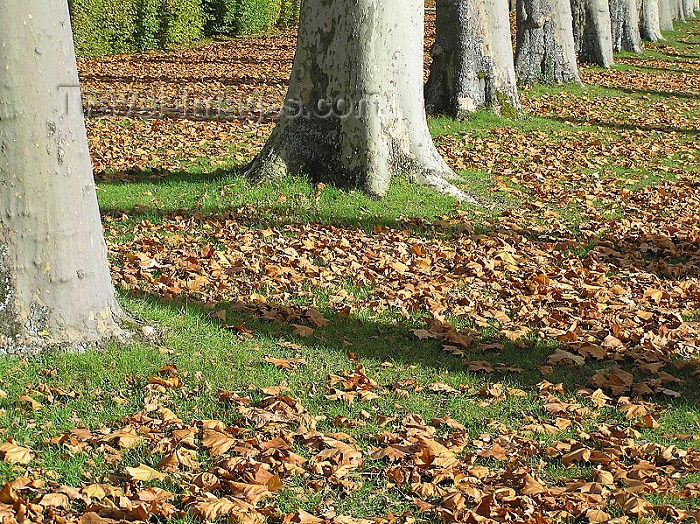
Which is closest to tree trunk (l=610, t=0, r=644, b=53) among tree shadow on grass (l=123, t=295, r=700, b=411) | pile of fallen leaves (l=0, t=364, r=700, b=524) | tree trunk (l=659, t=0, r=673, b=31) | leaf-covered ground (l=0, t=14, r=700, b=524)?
tree trunk (l=659, t=0, r=673, b=31)

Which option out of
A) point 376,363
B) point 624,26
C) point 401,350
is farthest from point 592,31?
point 376,363

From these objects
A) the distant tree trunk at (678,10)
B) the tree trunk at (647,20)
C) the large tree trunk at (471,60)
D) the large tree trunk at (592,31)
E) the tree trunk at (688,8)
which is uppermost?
the tree trunk at (688,8)

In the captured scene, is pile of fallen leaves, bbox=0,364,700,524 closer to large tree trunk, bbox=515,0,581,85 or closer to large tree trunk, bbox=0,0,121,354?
large tree trunk, bbox=0,0,121,354

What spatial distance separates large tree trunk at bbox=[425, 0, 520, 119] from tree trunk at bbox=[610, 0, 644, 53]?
42.9 feet

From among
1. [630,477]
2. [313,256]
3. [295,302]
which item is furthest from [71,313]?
[630,477]

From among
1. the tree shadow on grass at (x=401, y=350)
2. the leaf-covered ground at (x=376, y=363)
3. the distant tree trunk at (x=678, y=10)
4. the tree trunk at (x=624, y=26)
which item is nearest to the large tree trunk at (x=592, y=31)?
the tree trunk at (x=624, y=26)

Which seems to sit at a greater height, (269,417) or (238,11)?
(238,11)

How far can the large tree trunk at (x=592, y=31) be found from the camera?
64.7 feet

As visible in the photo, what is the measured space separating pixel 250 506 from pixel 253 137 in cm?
891

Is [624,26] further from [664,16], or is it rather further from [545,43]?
[664,16]

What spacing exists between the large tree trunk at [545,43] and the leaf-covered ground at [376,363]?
21.7 ft

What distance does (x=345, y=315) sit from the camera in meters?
5.88

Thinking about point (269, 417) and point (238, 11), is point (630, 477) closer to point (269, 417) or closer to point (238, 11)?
point (269, 417)

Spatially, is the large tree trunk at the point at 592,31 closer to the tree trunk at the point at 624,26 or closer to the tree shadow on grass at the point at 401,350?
the tree trunk at the point at 624,26
